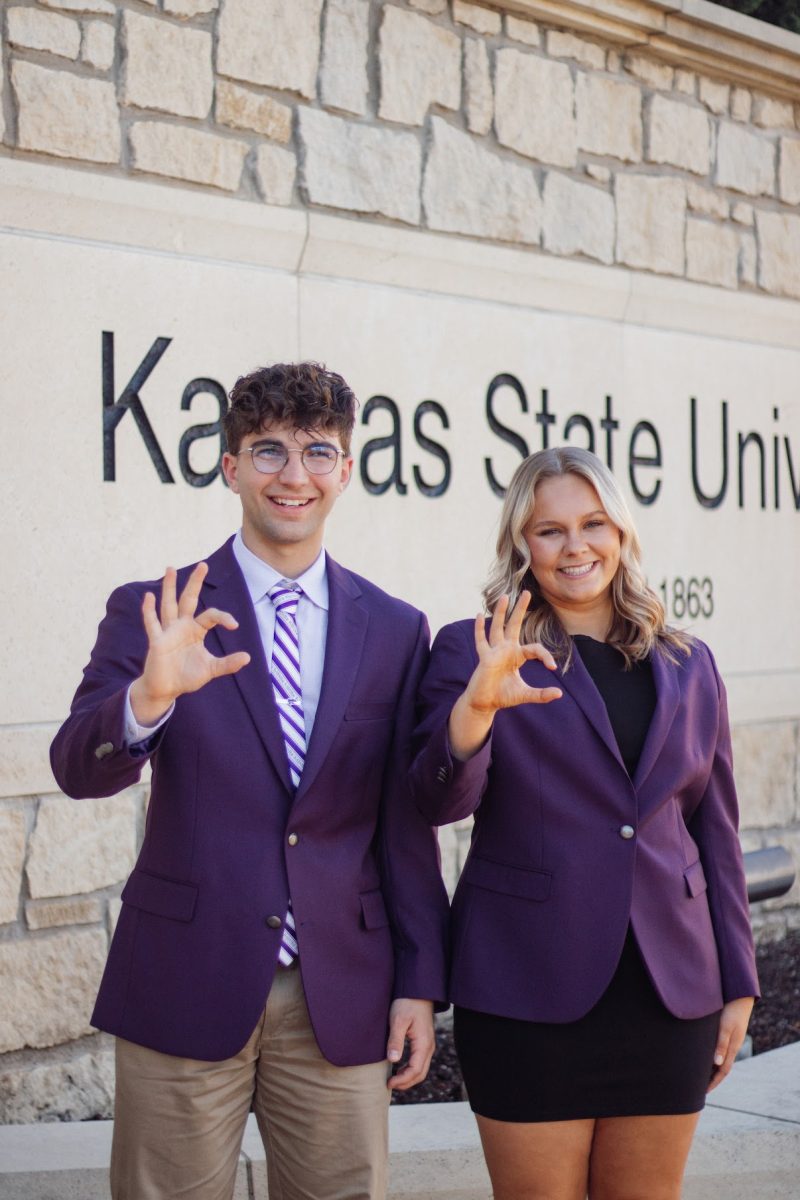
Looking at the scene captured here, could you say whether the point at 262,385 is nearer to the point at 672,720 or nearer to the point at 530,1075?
the point at 672,720

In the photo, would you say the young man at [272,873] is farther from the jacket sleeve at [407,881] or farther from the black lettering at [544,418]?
the black lettering at [544,418]

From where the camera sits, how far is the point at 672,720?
113 inches

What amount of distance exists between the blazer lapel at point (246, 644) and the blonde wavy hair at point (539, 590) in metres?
0.51

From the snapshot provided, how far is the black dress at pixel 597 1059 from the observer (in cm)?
274

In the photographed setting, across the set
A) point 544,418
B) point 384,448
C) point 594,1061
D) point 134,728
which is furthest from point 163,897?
point 544,418

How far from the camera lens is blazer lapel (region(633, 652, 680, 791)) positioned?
282cm

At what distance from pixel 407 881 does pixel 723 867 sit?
25.4 inches

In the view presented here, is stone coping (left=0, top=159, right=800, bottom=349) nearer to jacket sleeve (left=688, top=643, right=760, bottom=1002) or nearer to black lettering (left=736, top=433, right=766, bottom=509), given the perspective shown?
black lettering (left=736, top=433, right=766, bottom=509)

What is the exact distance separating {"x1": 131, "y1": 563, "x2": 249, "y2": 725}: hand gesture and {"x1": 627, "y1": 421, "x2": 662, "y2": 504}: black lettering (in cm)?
383

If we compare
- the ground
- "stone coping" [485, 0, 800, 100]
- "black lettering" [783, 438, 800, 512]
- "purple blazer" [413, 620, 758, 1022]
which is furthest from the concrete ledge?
"stone coping" [485, 0, 800, 100]

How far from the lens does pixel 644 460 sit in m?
6.12

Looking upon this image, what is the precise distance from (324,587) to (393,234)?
2646mm

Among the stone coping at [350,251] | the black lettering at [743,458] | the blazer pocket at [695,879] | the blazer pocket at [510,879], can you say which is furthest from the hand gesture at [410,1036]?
the black lettering at [743,458]

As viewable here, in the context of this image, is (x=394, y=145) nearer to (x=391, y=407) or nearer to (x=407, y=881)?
(x=391, y=407)
